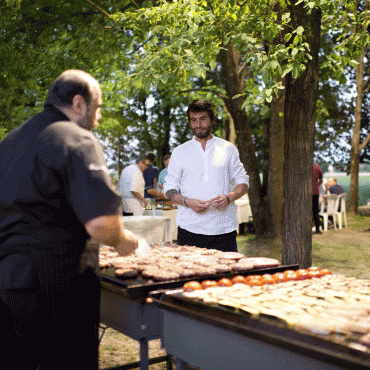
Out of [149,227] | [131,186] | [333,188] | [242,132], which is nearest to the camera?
[149,227]

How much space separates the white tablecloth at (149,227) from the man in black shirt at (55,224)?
4337 mm

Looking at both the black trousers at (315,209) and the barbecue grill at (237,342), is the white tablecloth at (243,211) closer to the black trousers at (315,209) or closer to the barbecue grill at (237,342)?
the black trousers at (315,209)

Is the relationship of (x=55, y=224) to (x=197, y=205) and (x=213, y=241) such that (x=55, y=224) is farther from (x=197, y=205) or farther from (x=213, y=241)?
(x=213, y=241)

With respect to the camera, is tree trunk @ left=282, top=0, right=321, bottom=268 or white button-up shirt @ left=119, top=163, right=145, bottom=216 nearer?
tree trunk @ left=282, top=0, right=321, bottom=268

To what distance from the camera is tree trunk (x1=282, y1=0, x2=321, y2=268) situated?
516 cm

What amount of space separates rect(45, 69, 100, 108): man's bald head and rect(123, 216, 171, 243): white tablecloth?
439cm

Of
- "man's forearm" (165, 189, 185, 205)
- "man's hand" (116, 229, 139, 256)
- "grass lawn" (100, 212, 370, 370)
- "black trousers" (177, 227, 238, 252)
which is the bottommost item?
"grass lawn" (100, 212, 370, 370)

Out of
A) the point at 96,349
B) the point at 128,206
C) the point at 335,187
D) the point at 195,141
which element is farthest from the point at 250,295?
the point at 335,187

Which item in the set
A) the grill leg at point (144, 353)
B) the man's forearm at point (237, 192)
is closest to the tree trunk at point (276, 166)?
the man's forearm at point (237, 192)

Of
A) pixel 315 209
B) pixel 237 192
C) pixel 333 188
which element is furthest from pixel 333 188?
pixel 237 192

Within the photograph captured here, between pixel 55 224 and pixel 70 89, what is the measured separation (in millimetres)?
540

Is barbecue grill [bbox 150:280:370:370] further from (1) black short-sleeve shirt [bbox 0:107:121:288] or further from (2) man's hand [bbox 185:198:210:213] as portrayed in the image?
(2) man's hand [bbox 185:198:210:213]

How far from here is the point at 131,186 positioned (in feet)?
25.3

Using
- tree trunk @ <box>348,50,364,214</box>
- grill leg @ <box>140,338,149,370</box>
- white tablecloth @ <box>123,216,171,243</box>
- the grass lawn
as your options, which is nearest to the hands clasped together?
the grass lawn
